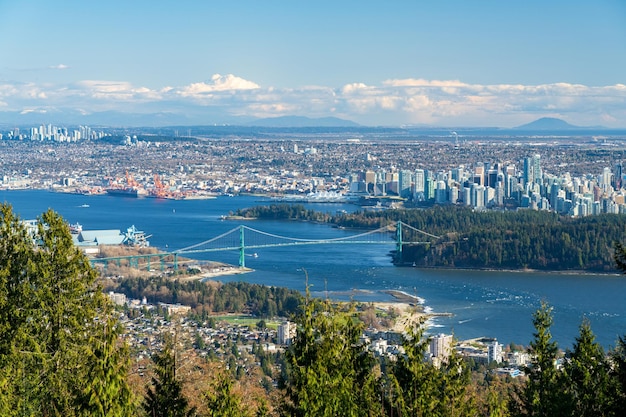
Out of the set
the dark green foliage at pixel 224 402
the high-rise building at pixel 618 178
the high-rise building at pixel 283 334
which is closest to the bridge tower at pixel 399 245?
the high-rise building at pixel 283 334

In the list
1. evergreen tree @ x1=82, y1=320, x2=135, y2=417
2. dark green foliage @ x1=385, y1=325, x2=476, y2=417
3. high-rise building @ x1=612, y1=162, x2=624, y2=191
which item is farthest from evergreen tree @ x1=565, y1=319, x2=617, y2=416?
high-rise building @ x1=612, y1=162, x2=624, y2=191

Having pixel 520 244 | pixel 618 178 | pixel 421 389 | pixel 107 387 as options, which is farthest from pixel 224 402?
pixel 618 178

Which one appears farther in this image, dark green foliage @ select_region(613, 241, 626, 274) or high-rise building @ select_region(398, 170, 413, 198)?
high-rise building @ select_region(398, 170, 413, 198)

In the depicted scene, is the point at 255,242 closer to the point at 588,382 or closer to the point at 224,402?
the point at 588,382

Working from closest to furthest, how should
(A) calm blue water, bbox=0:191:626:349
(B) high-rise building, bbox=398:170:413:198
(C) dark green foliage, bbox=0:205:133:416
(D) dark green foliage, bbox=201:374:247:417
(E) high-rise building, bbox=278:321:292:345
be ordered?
(C) dark green foliage, bbox=0:205:133:416 → (D) dark green foliage, bbox=201:374:247:417 → (E) high-rise building, bbox=278:321:292:345 → (A) calm blue water, bbox=0:191:626:349 → (B) high-rise building, bbox=398:170:413:198

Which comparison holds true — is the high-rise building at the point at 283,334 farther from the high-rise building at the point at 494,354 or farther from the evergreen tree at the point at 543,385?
the evergreen tree at the point at 543,385

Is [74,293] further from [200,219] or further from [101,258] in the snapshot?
[200,219]

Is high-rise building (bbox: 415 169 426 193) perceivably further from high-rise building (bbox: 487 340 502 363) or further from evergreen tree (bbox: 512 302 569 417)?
evergreen tree (bbox: 512 302 569 417)
